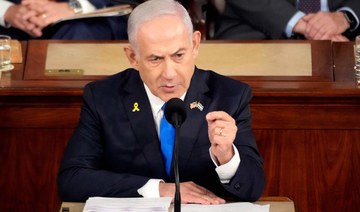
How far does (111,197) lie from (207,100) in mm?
380

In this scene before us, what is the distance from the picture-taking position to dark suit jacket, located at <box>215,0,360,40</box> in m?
3.70

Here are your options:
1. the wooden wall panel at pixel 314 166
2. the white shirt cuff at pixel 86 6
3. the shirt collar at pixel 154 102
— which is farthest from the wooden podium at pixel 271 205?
the white shirt cuff at pixel 86 6

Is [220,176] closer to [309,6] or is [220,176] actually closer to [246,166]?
[246,166]

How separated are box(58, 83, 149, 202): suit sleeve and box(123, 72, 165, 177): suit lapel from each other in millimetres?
94

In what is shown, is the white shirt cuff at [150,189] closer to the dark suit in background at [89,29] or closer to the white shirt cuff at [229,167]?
the white shirt cuff at [229,167]

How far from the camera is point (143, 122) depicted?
243 cm

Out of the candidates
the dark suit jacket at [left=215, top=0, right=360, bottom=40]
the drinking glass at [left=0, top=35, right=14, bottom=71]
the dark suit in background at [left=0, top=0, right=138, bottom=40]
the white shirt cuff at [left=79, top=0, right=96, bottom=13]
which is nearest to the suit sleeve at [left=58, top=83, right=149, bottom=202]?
the drinking glass at [left=0, top=35, right=14, bottom=71]

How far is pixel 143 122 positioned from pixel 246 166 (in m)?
0.32

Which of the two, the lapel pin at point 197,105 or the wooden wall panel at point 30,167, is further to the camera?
the wooden wall panel at point 30,167

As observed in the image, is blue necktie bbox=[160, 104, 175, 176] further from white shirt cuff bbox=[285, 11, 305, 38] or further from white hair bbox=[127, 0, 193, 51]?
white shirt cuff bbox=[285, 11, 305, 38]

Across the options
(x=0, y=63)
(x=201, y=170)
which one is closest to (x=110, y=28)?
(x=0, y=63)

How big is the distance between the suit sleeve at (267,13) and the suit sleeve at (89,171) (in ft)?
4.54

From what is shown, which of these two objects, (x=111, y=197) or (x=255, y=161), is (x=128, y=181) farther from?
(x=255, y=161)

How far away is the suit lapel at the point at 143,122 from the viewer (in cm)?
241
